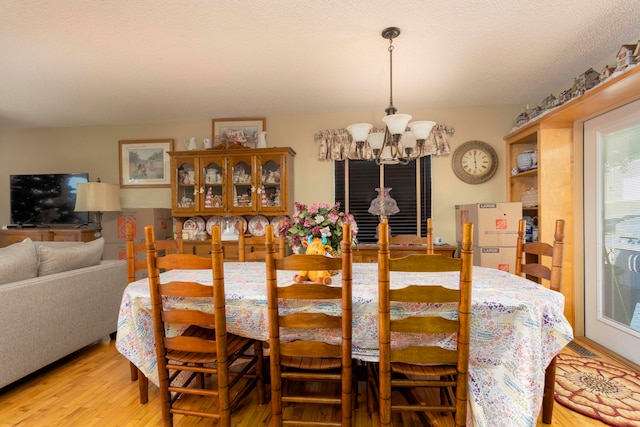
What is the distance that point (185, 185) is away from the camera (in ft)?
12.5

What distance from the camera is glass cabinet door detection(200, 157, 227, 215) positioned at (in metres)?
3.71

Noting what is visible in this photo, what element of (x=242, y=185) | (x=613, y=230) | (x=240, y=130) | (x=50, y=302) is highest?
(x=240, y=130)

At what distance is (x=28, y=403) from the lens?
188 cm

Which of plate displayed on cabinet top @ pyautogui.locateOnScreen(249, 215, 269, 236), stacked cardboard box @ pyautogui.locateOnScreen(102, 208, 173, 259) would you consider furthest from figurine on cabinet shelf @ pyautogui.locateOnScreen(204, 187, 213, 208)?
stacked cardboard box @ pyautogui.locateOnScreen(102, 208, 173, 259)

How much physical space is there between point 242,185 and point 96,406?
8.10ft

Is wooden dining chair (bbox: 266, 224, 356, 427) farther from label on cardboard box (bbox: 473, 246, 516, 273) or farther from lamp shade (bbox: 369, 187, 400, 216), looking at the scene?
label on cardboard box (bbox: 473, 246, 516, 273)

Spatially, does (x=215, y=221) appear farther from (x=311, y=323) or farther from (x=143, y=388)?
(x=311, y=323)

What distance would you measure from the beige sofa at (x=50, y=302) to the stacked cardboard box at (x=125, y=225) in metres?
1.17

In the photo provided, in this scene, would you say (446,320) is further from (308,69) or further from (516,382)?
(308,69)

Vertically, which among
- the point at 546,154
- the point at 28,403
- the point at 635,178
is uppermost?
the point at 546,154

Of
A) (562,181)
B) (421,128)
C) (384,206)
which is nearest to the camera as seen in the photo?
(421,128)

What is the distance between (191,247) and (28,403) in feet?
6.40

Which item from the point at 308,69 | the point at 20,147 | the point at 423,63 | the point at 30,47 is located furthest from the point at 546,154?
the point at 20,147

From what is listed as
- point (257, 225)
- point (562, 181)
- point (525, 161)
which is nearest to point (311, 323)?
point (257, 225)
